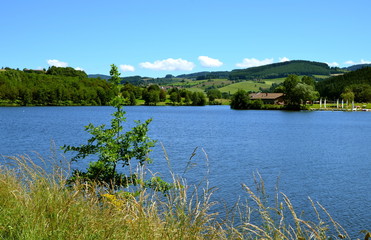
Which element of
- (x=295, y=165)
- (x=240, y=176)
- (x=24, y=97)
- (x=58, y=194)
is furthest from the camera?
(x=24, y=97)

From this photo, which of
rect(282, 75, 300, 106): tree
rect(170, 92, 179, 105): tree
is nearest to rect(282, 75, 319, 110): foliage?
rect(282, 75, 300, 106): tree

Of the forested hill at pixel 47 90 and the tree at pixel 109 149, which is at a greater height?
the forested hill at pixel 47 90

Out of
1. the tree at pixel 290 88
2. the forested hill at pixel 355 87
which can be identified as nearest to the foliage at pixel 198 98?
the forested hill at pixel 355 87

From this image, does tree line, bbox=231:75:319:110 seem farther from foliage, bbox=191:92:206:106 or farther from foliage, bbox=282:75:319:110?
foliage, bbox=191:92:206:106

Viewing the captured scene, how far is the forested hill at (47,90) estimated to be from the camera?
145875 millimetres

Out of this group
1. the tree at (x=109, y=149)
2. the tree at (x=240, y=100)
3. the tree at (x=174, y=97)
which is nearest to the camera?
the tree at (x=109, y=149)

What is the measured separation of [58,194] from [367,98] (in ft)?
579

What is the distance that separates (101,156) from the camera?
12.0m

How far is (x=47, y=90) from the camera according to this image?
15400 centimetres

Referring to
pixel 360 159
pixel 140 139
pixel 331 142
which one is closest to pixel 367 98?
pixel 331 142

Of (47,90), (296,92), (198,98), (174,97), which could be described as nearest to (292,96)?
(296,92)

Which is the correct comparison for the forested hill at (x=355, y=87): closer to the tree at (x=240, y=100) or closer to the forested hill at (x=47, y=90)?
the tree at (x=240, y=100)

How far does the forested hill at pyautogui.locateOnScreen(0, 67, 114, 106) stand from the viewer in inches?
5743

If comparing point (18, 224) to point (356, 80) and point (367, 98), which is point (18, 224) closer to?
point (367, 98)
